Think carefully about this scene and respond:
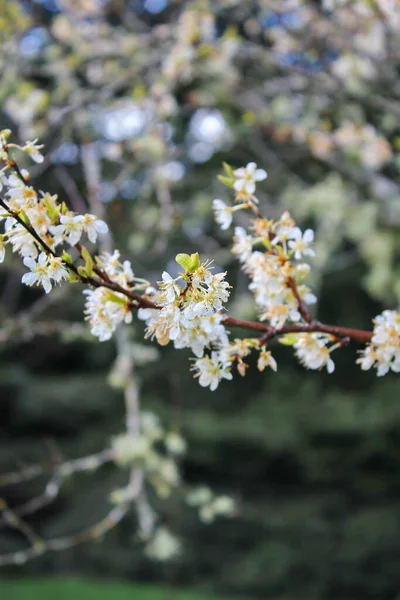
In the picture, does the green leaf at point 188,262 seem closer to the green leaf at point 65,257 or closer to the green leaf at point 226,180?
the green leaf at point 65,257

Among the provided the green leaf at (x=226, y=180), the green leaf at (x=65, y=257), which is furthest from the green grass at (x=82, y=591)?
the green leaf at (x=65, y=257)

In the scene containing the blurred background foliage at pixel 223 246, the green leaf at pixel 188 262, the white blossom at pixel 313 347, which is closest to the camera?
the green leaf at pixel 188 262

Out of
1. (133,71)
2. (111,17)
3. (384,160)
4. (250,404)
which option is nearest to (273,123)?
(384,160)

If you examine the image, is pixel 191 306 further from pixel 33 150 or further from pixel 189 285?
pixel 33 150

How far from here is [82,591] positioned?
5836mm

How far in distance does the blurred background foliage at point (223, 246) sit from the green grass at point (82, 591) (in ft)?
0.35

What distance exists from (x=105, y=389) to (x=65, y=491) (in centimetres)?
123

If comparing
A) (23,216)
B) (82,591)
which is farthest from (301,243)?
(82,591)

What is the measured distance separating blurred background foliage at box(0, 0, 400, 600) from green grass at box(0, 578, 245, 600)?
105 mm

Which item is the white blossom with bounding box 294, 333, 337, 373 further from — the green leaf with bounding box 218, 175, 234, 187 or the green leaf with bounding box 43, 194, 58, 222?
the green leaf with bounding box 43, 194, 58, 222

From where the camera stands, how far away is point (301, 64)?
9.80 ft

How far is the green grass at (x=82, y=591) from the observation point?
569 cm

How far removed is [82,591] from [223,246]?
353cm

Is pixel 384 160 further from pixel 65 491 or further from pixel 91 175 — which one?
pixel 65 491
